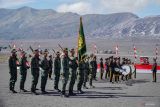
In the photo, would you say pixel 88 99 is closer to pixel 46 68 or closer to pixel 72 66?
pixel 72 66

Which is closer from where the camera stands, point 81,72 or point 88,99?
point 88,99

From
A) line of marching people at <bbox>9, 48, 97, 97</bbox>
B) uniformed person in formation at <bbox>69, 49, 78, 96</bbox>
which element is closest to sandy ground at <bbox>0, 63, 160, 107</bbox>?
line of marching people at <bbox>9, 48, 97, 97</bbox>

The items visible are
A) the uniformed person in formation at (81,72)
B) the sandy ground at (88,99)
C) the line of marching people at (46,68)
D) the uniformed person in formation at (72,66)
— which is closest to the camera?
the sandy ground at (88,99)

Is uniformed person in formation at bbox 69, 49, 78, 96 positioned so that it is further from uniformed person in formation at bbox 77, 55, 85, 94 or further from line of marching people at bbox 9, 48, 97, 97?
uniformed person in formation at bbox 77, 55, 85, 94

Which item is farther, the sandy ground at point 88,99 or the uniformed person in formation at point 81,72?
the uniformed person in formation at point 81,72

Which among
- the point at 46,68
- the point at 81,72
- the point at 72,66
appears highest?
the point at 72,66

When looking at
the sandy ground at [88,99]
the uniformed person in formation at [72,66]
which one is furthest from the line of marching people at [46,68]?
the sandy ground at [88,99]

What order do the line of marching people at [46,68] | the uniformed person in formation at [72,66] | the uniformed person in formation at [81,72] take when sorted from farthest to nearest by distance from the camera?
the uniformed person in formation at [81,72] < the uniformed person in formation at [72,66] < the line of marching people at [46,68]

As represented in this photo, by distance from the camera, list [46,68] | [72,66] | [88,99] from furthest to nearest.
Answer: [46,68] → [72,66] → [88,99]

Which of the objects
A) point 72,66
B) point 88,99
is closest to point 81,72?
point 72,66

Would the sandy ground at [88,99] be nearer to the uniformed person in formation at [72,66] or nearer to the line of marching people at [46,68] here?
the line of marching people at [46,68]

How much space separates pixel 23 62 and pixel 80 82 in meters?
2.85

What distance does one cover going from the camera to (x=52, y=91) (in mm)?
20172

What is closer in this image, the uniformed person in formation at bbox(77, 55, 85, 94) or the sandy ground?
the sandy ground
